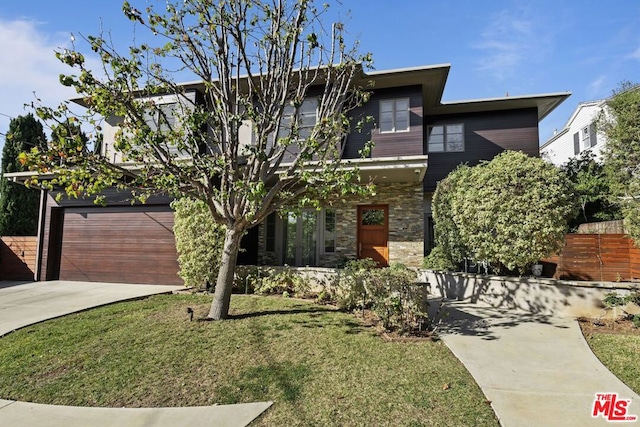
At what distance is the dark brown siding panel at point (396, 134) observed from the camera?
38.7 feet

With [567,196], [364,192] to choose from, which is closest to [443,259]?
[567,196]

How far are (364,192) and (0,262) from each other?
13978 mm

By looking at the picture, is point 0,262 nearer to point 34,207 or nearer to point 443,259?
A: point 34,207

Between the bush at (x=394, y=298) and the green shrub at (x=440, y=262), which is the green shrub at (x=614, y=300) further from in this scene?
the green shrub at (x=440, y=262)

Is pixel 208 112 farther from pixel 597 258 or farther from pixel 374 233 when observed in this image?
Answer: pixel 597 258

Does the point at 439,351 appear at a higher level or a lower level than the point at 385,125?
lower

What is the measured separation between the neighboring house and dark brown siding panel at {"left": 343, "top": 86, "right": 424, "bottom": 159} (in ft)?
0.11

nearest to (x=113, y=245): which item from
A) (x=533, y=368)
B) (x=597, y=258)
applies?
(x=533, y=368)

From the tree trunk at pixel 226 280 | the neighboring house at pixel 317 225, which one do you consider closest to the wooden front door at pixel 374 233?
the neighboring house at pixel 317 225

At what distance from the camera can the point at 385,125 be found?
12.2 m

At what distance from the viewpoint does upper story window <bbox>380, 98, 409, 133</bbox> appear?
1202 cm

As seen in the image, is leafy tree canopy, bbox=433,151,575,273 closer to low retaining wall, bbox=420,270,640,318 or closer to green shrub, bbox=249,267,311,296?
low retaining wall, bbox=420,270,640,318

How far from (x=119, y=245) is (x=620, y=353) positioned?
13.0m

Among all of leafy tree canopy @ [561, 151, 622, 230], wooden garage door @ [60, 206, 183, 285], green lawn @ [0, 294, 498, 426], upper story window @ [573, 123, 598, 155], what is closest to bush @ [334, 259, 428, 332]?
green lawn @ [0, 294, 498, 426]
